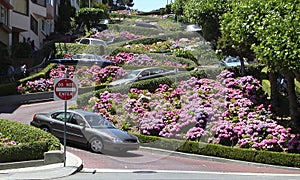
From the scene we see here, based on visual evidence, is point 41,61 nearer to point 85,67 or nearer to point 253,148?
point 85,67

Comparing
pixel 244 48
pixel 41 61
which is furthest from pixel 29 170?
pixel 41 61

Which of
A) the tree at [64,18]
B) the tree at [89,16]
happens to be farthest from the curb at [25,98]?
the tree at [89,16]

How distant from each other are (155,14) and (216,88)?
2812 inches

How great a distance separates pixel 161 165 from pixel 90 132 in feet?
8.43

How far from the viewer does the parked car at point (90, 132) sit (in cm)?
1591

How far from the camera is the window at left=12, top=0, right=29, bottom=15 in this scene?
3847 cm

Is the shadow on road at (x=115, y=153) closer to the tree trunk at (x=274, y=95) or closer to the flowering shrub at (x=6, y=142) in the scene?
the flowering shrub at (x=6, y=142)

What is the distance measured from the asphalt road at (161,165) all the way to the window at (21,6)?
78.7 ft

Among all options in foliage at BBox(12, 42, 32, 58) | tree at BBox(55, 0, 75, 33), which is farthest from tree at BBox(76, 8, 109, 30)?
foliage at BBox(12, 42, 32, 58)

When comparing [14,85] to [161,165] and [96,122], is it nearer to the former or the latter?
[96,122]

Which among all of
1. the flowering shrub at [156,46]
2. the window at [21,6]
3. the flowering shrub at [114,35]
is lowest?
the flowering shrub at [156,46]

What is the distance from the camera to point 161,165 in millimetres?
15344

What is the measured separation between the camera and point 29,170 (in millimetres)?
13141

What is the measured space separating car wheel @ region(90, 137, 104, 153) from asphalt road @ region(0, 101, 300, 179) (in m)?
0.16
